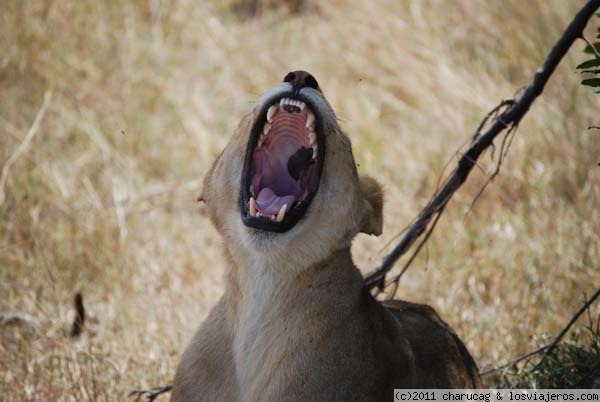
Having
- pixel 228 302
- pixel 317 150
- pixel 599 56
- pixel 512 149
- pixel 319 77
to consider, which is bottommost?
pixel 228 302

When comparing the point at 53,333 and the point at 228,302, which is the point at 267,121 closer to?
the point at 228,302

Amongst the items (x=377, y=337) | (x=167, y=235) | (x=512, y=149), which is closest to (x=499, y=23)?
(x=512, y=149)

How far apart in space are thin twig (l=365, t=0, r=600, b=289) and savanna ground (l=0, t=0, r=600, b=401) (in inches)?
4.5

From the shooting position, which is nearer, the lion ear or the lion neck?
the lion neck

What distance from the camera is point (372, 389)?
322 cm

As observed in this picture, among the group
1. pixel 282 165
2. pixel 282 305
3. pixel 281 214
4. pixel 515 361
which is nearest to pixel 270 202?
pixel 281 214

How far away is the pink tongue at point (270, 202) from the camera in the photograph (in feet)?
11.0

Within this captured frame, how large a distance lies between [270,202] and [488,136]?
1.07 metres

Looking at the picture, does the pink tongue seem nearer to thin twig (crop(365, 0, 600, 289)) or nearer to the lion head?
the lion head

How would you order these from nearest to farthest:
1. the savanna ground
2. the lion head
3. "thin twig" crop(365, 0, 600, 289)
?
1. the lion head
2. "thin twig" crop(365, 0, 600, 289)
3. the savanna ground

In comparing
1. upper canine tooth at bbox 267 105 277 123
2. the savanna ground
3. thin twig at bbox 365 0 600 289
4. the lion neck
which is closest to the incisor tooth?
the lion neck

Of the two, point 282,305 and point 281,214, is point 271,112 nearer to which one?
point 281,214

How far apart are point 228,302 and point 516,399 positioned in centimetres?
126

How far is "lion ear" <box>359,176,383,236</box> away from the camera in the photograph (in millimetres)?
3510
